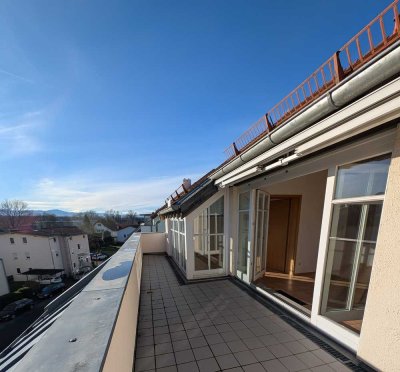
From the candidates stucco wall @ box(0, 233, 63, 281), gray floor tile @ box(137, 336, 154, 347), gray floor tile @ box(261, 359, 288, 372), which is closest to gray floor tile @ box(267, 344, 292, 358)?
gray floor tile @ box(261, 359, 288, 372)

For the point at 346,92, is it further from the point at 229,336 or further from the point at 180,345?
the point at 180,345

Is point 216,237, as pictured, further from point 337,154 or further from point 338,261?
point 337,154

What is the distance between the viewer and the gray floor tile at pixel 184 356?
2.93m

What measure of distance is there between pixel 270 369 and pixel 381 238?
2414 mm

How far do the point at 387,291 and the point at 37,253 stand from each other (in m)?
33.0

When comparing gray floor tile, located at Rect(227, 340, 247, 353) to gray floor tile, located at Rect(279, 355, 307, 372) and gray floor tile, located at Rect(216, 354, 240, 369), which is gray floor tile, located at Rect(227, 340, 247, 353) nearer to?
gray floor tile, located at Rect(216, 354, 240, 369)

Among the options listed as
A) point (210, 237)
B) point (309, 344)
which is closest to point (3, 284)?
point (210, 237)

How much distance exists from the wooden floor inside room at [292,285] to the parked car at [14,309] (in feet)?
69.5

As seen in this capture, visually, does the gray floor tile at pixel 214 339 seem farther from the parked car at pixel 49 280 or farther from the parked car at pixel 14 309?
the parked car at pixel 49 280

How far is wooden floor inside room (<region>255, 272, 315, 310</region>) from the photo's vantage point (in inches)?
196

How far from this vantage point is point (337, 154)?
3129mm

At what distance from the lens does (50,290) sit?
19.7 m

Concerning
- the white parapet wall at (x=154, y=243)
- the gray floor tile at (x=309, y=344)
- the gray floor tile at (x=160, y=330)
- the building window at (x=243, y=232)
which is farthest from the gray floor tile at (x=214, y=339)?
the white parapet wall at (x=154, y=243)

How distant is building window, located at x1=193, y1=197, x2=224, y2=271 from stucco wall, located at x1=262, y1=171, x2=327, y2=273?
7.17 ft
